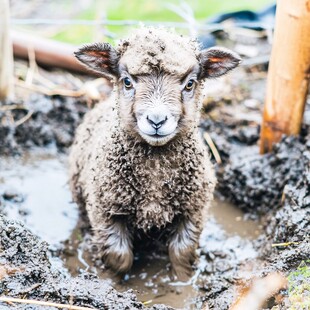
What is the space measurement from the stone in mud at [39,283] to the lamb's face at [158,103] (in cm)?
126

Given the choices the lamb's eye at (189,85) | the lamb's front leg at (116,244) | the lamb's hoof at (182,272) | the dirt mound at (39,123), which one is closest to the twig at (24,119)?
the dirt mound at (39,123)

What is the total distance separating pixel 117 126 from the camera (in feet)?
17.5

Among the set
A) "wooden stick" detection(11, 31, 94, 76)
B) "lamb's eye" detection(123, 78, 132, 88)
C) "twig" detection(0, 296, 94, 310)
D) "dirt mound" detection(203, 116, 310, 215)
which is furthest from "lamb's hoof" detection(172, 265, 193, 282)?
"wooden stick" detection(11, 31, 94, 76)

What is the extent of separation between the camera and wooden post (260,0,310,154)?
5.90 m

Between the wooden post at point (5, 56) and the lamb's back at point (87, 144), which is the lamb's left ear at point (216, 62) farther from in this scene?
the wooden post at point (5, 56)

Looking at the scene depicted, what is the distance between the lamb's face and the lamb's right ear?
0.55ft

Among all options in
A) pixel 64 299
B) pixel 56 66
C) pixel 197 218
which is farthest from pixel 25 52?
pixel 64 299

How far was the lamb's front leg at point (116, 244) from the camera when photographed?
5.44m

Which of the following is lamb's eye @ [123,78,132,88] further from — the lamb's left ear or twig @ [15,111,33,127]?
twig @ [15,111,33,127]

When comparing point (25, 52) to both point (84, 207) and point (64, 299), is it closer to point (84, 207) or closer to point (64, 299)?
point (84, 207)

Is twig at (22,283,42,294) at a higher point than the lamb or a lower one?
lower

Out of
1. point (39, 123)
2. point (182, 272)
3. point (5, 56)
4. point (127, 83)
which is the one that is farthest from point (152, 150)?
point (5, 56)

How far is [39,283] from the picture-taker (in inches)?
171

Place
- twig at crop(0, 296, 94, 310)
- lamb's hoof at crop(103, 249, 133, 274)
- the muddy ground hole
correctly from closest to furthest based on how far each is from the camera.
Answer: twig at crop(0, 296, 94, 310) < the muddy ground hole < lamb's hoof at crop(103, 249, 133, 274)
